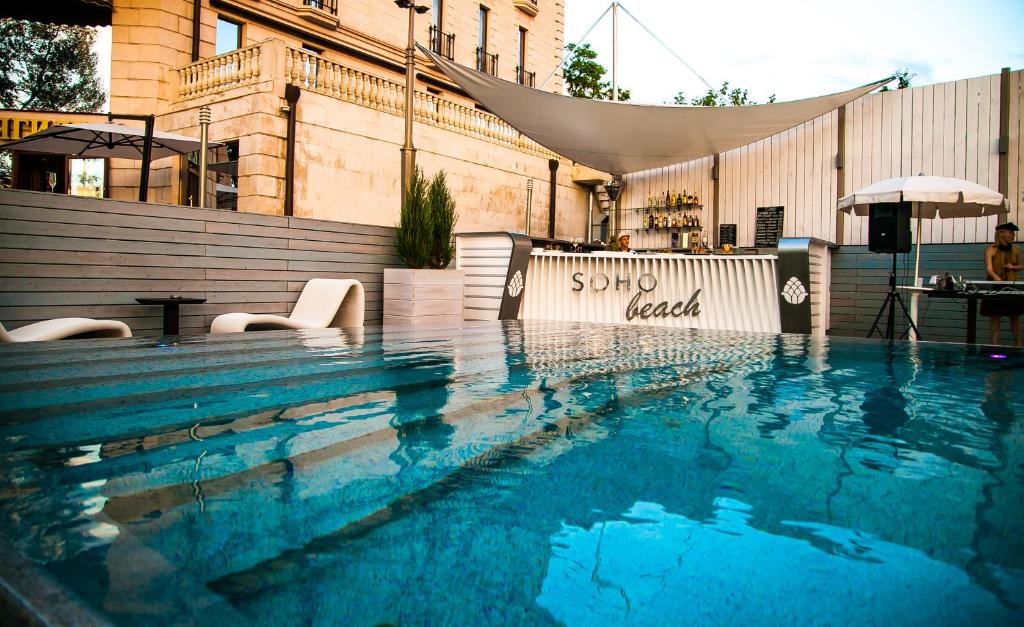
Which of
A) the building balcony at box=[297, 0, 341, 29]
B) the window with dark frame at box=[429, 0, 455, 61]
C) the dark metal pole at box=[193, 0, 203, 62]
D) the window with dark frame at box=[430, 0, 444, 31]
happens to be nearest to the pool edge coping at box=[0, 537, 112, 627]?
the dark metal pole at box=[193, 0, 203, 62]

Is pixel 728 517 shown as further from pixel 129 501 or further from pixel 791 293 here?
pixel 791 293

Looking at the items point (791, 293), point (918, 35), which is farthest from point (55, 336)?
point (918, 35)

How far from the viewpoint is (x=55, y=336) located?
409 centimetres

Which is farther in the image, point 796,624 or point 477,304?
point 477,304

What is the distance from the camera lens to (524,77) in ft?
67.9

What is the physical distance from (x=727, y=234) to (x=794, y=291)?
17.1 ft

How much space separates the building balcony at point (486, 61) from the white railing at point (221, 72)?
9261mm

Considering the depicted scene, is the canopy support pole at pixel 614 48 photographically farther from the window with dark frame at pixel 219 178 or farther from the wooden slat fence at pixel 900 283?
the window with dark frame at pixel 219 178

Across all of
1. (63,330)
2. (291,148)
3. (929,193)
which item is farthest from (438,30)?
(63,330)

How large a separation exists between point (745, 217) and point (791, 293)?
5.18 m

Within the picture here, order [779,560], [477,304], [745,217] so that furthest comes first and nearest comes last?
[745,217]
[477,304]
[779,560]

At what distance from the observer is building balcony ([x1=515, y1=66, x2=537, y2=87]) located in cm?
2041

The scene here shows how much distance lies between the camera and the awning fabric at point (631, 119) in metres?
9.61

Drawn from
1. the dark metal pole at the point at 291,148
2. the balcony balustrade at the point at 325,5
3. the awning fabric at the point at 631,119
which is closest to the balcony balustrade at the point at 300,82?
the dark metal pole at the point at 291,148
